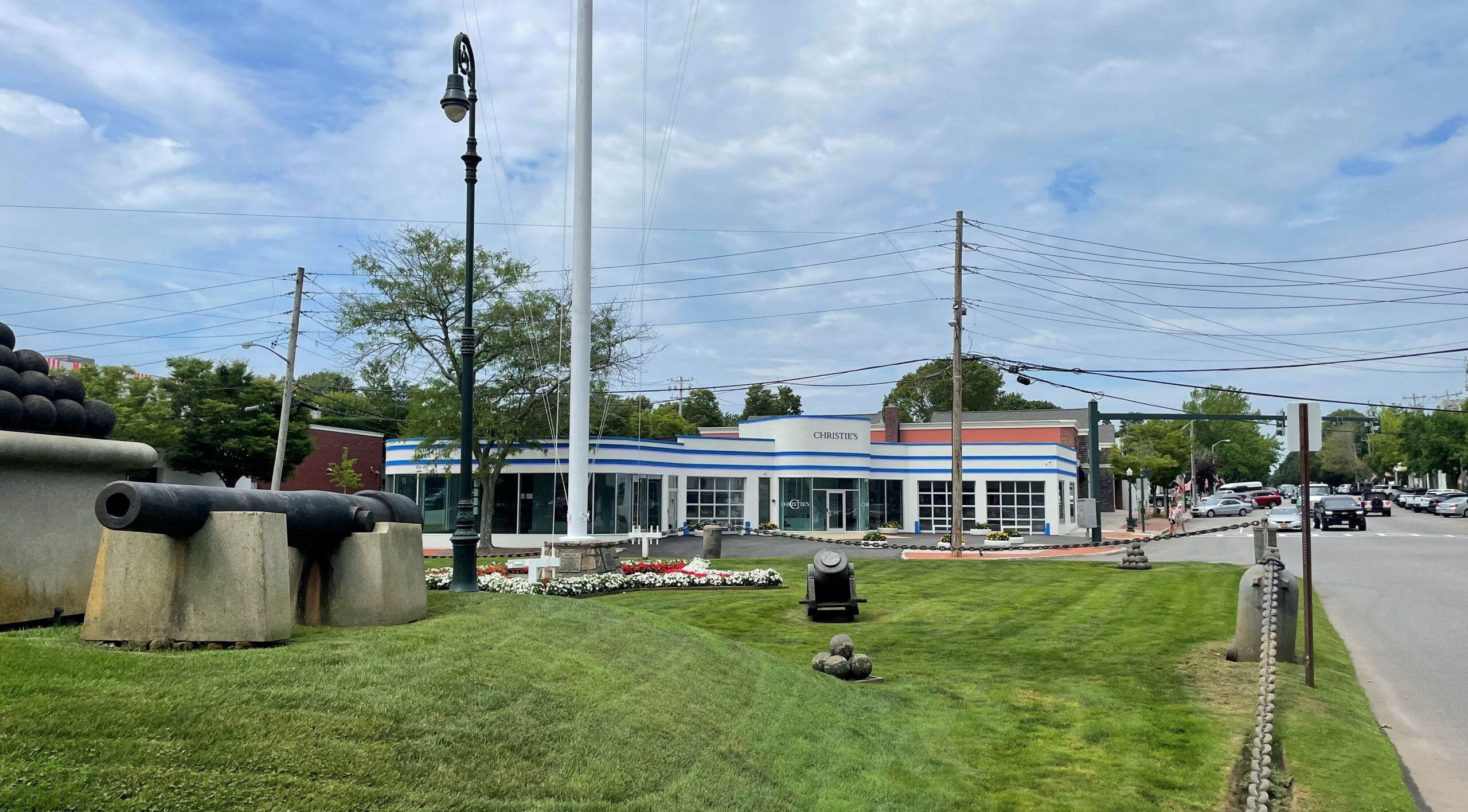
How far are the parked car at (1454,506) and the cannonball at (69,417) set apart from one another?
7196 cm

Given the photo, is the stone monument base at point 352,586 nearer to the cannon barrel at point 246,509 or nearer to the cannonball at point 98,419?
the cannon barrel at point 246,509

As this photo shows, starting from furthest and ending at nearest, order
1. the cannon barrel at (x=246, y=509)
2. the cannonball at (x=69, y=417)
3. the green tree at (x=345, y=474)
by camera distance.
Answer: the green tree at (x=345, y=474) → the cannonball at (x=69, y=417) → the cannon barrel at (x=246, y=509)

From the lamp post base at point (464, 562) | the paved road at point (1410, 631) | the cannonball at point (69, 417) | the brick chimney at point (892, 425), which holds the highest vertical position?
the brick chimney at point (892, 425)

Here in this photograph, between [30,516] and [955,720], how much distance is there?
7.27m

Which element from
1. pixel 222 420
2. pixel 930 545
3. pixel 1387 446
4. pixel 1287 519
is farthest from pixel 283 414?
pixel 1387 446

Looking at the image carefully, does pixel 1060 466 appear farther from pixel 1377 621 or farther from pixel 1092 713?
pixel 1092 713

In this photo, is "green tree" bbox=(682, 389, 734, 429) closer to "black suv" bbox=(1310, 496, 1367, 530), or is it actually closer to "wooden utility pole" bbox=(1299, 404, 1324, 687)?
"black suv" bbox=(1310, 496, 1367, 530)

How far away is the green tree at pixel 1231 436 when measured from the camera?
136m

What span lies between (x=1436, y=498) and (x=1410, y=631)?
66255mm

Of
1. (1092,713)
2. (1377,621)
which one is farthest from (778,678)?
(1377,621)

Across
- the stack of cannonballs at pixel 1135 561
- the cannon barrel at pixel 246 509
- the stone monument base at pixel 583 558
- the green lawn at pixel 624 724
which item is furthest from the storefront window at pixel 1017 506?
the cannon barrel at pixel 246 509

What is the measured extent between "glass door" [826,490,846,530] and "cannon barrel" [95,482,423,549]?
39.4 m

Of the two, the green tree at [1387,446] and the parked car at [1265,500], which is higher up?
the green tree at [1387,446]

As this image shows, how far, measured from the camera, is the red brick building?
55906mm
